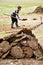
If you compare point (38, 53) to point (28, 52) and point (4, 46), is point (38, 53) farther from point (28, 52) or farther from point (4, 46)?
point (4, 46)

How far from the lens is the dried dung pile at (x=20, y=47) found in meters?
14.8

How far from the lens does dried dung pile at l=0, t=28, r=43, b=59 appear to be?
582 inches

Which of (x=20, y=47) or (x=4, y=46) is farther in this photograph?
(x=20, y=47)

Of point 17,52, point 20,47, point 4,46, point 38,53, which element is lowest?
point 38,53

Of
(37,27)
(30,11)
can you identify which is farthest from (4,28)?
(30,11)

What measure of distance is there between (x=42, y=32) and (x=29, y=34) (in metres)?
5.79

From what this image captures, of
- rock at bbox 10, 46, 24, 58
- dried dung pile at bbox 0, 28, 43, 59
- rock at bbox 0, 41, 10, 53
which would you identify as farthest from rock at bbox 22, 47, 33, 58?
rock at bbox 0, 41, 10, 53

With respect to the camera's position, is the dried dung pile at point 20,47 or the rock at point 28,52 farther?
the rock at point 28,52

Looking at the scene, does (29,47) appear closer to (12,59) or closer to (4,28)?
(12,59)

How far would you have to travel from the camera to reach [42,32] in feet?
70.3

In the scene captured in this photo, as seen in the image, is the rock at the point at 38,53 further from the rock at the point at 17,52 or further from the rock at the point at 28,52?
the rock at the point at 17,52

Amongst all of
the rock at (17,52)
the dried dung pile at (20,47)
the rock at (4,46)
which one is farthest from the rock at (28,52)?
the rock at (4,46)

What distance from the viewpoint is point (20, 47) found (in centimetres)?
1500

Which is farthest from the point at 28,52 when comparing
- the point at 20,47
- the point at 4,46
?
the point at 4,46
